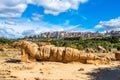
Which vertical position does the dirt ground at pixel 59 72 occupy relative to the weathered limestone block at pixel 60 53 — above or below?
→ below

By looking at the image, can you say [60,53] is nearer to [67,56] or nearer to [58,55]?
[58,55]

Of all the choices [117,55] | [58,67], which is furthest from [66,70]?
[117,55]

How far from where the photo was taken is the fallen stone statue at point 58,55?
98.8 ft

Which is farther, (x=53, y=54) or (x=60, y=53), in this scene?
(x=53, y=54)

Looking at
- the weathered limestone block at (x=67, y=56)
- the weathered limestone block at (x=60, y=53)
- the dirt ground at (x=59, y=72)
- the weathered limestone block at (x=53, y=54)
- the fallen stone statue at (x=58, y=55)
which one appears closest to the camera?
the dirt ground at (x=59, y=72)

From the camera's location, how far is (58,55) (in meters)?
30.8

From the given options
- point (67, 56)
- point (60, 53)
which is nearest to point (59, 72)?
point (67, 56)

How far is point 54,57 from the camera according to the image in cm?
3092

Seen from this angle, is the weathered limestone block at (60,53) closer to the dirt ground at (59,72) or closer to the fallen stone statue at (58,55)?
the fallen stone statue at (58,55)

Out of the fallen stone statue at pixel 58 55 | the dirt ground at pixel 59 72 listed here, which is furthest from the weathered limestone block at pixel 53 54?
the dirt ground at pixel 59 72

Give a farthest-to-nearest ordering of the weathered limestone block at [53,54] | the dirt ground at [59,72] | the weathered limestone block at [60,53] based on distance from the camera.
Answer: the weathered limestone block at [53,54] < the weathered limestone block at [60,53] < the dirt ground at [59,72]

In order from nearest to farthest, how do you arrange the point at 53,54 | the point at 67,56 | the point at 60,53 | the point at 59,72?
the point at 59,72, the point at 67,56, the point at 60,53, the point at 53,54

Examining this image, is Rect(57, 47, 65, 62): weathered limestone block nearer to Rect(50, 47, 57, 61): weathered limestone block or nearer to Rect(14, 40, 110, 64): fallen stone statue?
Rect(14, 40, 110, 64): fallen stone statue

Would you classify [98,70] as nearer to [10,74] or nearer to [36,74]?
[36,74]
